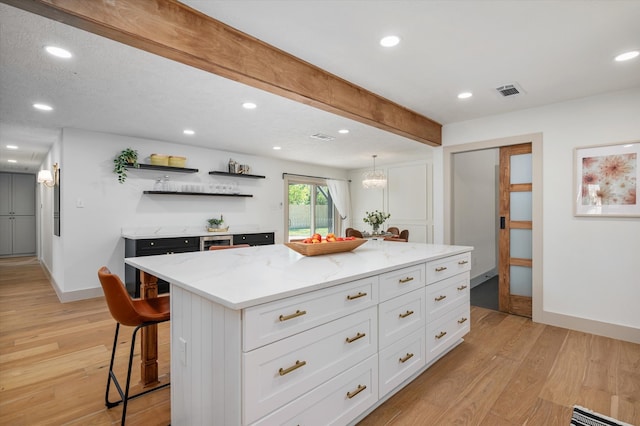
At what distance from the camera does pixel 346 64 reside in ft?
8.50

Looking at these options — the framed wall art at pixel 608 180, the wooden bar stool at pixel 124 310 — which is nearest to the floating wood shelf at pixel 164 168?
the wooden bar stool at pixel 124 310

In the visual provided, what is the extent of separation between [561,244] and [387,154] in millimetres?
3548

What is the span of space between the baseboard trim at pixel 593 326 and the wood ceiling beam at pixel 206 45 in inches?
116

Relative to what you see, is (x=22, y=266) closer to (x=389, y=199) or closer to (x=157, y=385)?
(x=157, y=385)

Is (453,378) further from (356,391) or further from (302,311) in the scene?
(302,311)

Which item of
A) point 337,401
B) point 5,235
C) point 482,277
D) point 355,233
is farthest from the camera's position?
point 5,235

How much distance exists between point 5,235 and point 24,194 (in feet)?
3.93

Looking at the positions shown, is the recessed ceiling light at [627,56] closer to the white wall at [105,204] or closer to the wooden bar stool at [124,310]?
the wooden bar stool at [124,310]

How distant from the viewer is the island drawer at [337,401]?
1.33 m

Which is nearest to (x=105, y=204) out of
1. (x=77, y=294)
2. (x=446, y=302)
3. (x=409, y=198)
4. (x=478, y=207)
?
(x=77, y=294)

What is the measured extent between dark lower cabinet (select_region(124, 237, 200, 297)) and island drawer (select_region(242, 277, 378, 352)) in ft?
11.7

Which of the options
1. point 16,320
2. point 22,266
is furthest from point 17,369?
point 22,266

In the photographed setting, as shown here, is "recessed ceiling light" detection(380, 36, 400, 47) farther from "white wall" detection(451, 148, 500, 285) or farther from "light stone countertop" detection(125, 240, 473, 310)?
"white wall" detection(451, 148, 500, 285)

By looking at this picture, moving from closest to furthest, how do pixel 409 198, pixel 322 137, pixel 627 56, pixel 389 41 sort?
pixel 389 41 < pixel 627 56 < pixel 322 137 < pixel 409 198
